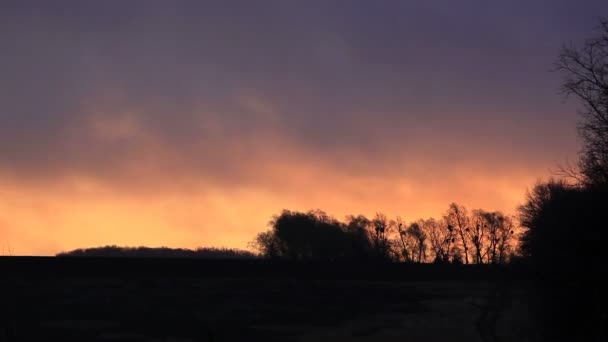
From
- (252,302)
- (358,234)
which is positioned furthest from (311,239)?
(252,302)

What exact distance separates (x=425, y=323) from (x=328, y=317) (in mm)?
5201

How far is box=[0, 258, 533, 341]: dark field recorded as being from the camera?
31.9m

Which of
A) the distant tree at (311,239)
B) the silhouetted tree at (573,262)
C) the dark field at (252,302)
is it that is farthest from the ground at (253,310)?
the distant tree at (311,239)

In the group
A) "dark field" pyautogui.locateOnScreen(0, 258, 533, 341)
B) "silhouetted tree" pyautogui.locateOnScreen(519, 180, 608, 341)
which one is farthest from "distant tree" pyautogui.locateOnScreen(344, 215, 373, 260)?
"silhouetted tree" pyautogui.locateOnScreen(519, 180, 608, 341)

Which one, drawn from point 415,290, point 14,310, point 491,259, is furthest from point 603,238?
point 491,259

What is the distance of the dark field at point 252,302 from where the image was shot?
31.9 metres

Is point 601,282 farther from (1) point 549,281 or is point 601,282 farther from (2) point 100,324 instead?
(2) point 100,324

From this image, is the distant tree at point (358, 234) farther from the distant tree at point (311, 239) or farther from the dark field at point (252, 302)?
the dark field at point (252, 302)

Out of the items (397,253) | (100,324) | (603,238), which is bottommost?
(100,324)

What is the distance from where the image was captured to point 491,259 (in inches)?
4754

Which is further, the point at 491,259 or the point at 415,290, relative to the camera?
the point at 491,259

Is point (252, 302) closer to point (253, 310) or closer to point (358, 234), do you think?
point (253, 310)

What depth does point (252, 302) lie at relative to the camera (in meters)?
43.5

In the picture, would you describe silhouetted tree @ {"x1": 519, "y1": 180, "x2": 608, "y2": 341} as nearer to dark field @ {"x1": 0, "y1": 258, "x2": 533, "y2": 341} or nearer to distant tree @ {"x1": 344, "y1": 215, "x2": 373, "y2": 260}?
dark field @ {"x1": 0, "y1": 258, "x2": 533, "y2": 341}
